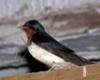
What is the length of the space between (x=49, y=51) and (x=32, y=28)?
186 mm

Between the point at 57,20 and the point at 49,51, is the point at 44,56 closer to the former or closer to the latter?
the point at 49,51

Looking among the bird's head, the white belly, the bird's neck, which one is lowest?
the white belly

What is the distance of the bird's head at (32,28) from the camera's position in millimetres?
2145

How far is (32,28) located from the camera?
7.29ft

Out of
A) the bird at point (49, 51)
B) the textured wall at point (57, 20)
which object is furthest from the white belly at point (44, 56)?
the textured wall at point (57, 20)

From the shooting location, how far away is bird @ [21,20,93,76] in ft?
6.72

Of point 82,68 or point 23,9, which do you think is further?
point 23,9

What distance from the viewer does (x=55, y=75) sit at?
5.56ft

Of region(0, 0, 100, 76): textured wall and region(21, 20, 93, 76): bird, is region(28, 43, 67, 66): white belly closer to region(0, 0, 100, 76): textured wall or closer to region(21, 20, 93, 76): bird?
region(21, 20, 93, 76): bird

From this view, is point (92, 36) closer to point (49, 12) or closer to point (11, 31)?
point (49, 12)

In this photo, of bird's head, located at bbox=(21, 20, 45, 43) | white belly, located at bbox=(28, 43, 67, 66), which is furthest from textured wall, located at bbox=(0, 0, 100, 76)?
white belly, located at bbox=(28, 43, 67, 66)

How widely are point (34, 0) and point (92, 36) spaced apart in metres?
0.33

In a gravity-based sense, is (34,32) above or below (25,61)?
above

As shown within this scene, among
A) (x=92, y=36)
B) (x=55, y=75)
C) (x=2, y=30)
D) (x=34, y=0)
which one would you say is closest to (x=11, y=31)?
(x=2, y=30)
